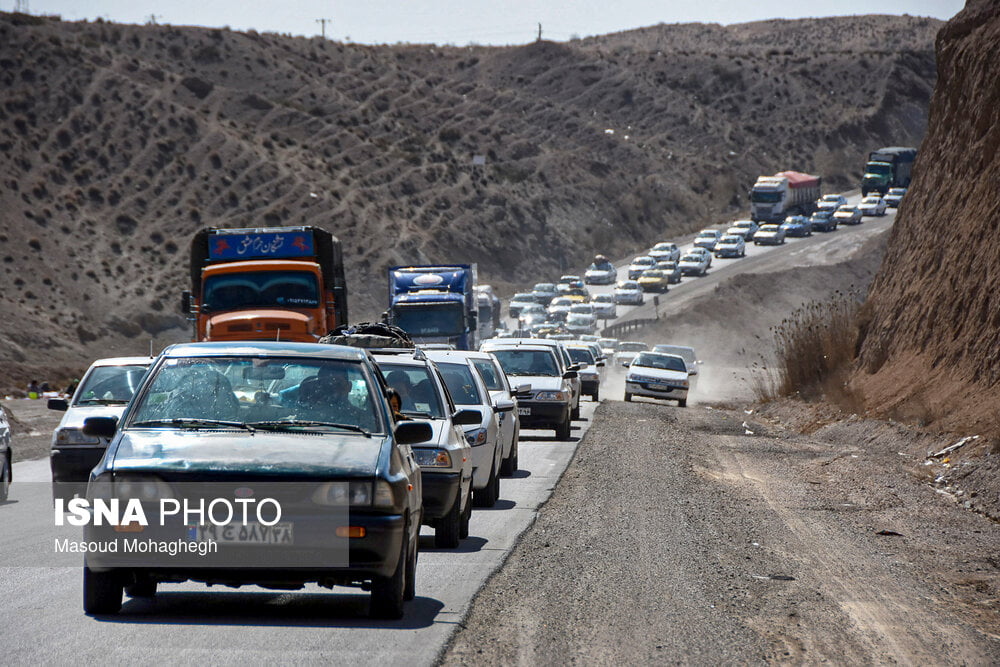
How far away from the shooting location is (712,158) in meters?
134

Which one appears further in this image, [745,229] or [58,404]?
[745,229]

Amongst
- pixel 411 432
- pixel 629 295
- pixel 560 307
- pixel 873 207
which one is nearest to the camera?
pixel 411 432

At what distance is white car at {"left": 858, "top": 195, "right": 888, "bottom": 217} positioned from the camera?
4112 inches

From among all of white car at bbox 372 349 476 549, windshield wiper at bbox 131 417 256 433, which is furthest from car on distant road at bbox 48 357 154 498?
windshield wiper at bbox 131 417 256 433

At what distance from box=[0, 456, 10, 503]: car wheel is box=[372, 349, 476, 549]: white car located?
19.2 feet

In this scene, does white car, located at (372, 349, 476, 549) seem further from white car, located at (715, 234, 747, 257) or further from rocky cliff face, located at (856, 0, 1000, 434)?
white car, located at (715, 234, 747, 257)

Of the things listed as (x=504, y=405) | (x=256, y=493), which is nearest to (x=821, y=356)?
(x=504, y=405)

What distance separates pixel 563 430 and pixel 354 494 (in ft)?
58.5

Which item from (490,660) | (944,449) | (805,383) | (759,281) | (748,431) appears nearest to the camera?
(490,660)

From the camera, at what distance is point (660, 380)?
38500 mm

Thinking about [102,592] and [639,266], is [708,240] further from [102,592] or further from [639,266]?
[102,592]

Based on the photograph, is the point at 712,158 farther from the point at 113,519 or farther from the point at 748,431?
the point at 113,519

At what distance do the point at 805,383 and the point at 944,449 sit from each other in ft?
49.5

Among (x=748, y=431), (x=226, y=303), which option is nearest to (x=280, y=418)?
(x=226, y=303)
